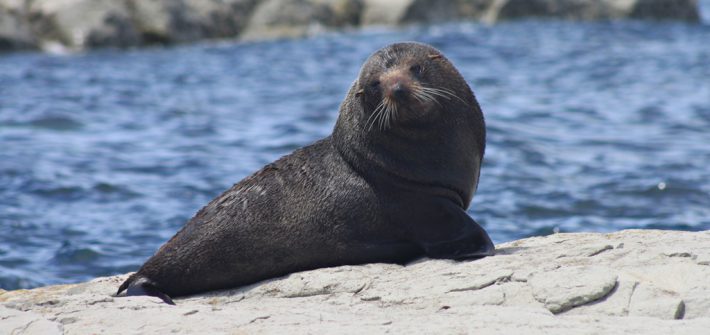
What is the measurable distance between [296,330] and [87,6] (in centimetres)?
2368

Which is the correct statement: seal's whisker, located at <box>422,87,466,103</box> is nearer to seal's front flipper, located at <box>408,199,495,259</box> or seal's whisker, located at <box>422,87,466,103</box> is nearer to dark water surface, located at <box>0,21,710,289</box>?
seal's front flipper, located at <box>408,199,495,259</box>

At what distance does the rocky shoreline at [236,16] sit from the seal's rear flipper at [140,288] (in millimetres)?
20775

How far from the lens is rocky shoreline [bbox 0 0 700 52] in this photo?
1061 inches

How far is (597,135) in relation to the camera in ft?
47.7

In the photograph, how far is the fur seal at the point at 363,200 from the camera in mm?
6477

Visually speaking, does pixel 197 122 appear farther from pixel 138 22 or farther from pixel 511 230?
pixel 138 22

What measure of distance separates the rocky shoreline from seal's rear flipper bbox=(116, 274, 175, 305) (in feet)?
68.2

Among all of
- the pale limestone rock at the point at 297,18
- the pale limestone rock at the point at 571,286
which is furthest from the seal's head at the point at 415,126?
the pale limestone rock at the point at 297,18

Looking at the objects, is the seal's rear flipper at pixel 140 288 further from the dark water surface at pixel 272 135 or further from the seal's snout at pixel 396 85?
the dark water surface at pixel 272 135

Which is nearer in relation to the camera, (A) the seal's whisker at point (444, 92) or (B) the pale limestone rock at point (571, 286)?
(B) the pale limestone rock at point (571, 286)

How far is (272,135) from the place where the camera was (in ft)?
50.1

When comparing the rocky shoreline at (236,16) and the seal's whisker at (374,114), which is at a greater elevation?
the rocky shoreline at (236,16)

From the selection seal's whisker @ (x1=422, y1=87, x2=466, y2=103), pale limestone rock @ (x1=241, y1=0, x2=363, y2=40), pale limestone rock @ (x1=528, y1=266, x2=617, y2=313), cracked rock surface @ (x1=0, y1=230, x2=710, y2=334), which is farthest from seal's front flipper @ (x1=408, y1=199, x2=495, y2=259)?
pale limestone rock @ (x1=241, y1=0, x2=363, y2=40)

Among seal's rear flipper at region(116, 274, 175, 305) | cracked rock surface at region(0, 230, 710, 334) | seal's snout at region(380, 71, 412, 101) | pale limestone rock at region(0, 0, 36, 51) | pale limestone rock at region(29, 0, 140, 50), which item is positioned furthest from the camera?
pale limestone rock at region(29, 0, 140, 50)
